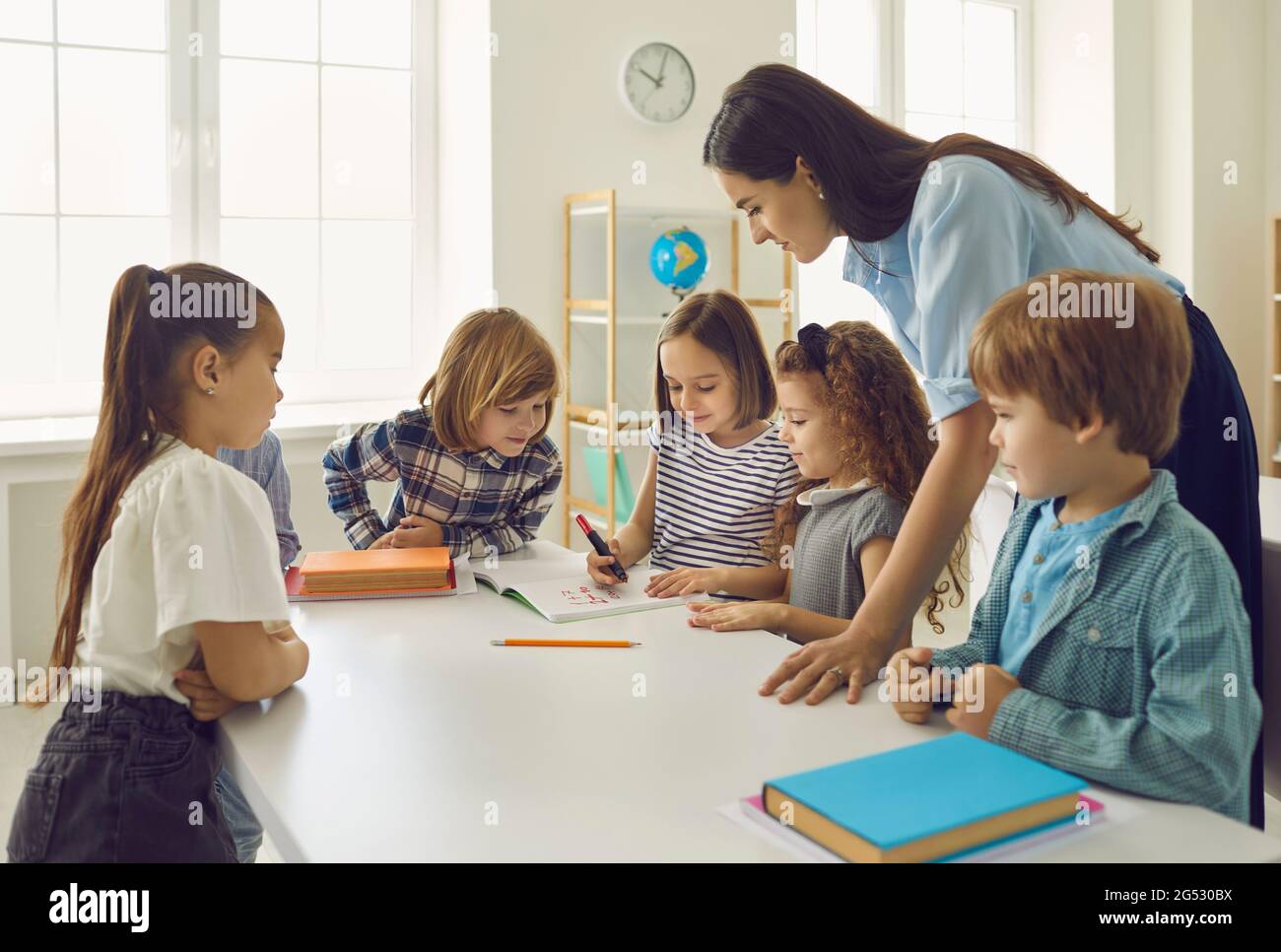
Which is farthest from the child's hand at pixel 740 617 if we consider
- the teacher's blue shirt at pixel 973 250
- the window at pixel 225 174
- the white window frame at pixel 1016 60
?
the white window frame at pixel 1016 60

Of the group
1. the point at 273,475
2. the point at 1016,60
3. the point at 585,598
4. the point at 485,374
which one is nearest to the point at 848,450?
the point at 585,598

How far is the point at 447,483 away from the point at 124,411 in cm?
93

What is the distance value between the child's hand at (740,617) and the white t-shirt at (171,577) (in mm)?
563

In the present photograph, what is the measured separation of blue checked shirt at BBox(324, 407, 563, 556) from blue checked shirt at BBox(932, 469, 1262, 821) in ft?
3.97

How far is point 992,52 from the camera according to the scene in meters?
5.17

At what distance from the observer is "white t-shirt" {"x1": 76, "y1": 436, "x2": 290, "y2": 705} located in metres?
1.14

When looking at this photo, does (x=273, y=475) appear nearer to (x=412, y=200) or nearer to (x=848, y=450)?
(x=848, y=450)

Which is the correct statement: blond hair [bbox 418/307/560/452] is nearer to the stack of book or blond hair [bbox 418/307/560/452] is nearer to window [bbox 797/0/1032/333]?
the stack of book

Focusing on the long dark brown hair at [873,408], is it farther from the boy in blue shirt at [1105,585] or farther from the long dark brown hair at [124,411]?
the long dark brown hair at [124,411]

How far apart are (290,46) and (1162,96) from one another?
3508 mm

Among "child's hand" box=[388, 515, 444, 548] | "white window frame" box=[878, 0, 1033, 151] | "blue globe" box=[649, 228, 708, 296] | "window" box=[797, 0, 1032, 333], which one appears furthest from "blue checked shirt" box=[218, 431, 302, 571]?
"white window frame" box=[878, 0, 1033, 151]

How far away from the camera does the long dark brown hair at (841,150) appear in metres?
1.42
